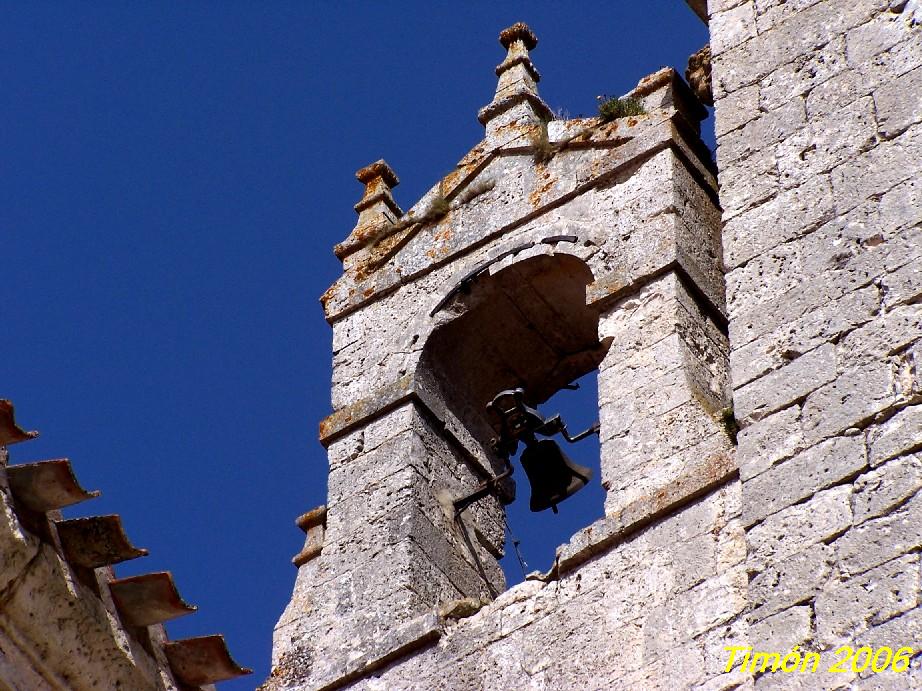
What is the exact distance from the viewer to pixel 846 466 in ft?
20.2

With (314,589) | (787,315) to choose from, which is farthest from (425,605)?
(787,315)

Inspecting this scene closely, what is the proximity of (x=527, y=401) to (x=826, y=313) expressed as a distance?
9.24 feet

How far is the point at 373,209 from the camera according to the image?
10.2 meters

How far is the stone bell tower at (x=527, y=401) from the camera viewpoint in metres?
7.07

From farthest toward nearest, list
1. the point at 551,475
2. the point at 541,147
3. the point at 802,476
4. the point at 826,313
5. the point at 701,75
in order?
the point at 541,147 → the point at 701,75 → the point at 551,475 → the point at 826,313 → the point at 802,476

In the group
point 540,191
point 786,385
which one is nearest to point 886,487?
point 786,385

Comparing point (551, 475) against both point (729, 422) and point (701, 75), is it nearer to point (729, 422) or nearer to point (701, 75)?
point (729, 422)

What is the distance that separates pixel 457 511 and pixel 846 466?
267cm

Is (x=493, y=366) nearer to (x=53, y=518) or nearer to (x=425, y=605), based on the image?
(x=425, y=605)

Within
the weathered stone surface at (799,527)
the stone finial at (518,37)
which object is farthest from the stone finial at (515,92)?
the weathered stone surface at (799,527)

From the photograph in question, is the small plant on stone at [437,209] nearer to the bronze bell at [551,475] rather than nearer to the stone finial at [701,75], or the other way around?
the stone finial at [701,75]

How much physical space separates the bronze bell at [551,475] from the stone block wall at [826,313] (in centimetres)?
159

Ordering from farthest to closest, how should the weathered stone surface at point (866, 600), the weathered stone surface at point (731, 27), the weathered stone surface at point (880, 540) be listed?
the weathered stone surface at point (731, 27), the weathered stone surface at point (880, 540), the weathered stone surface at point (866, 600)

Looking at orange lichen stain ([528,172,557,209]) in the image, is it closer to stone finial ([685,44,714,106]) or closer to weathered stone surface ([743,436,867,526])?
stone finial ([685,44,714,106])
